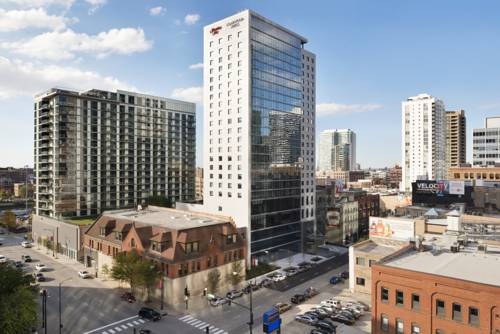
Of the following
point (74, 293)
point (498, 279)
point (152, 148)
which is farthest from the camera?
point (152, 148)

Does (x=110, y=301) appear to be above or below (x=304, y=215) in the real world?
below

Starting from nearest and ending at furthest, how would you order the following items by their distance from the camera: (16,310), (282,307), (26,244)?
(16,310) → (282,307) → (26,244)

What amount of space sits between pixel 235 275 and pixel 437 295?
1398 inches

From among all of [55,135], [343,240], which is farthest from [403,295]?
[55,135]

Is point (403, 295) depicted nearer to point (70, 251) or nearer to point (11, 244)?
point (70, 251)

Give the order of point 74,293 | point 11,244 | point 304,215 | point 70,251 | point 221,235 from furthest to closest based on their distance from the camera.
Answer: point 11,244 < point 304,215 < point 70,251 < point 221,235 < point 74,293

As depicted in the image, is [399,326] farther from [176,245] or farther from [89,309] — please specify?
[89,309]

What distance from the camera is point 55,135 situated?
102750 mm

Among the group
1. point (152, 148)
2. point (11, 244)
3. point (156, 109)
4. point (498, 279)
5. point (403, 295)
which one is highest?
point (156, 109)

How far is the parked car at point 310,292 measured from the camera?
5936cm

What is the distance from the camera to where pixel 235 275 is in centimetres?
6369

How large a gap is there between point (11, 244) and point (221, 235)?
7565 cm

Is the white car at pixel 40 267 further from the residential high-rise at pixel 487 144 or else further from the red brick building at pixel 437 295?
the residential high-rise at pixel 487 144

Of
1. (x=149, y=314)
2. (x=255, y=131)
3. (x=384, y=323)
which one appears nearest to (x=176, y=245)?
(x=149, y=314)
